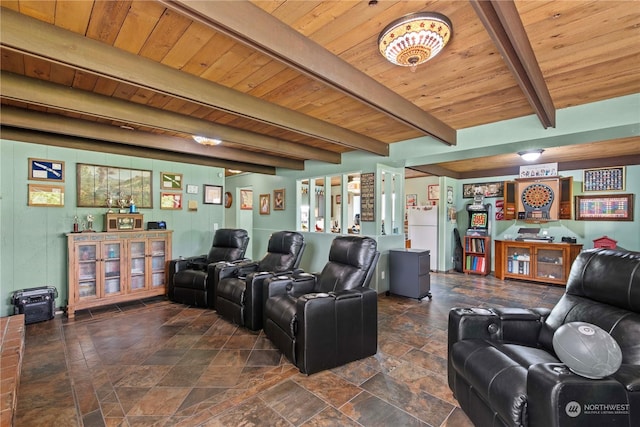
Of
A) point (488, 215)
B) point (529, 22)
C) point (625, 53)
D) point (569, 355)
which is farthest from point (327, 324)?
point (488, 215)

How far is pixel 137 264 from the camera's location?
14.6 ft

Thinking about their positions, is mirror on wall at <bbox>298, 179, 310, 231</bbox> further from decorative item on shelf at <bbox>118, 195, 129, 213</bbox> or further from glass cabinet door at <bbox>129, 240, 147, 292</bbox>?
decorative item on shelf at <bbox>118, 195, 129, 213</bbox>

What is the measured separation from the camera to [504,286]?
18.2 ft

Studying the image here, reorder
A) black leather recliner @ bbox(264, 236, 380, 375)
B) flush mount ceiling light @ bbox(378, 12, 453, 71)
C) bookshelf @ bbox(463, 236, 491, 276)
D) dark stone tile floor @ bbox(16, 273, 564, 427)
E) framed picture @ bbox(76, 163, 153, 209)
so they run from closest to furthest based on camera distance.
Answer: flush mount ceiling light @ bbox(378, 12, 453, 71) → dark stone tile floor @ bbox(16, 273, 564, 427) → black leather recliner @ bbox(264, 236, 380, 375) → framed picture @ bbox(76, 163, 153, 209) → bookshelf @ bbox(463, 236, 491, 276)

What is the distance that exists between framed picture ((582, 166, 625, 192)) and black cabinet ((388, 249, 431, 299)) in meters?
3.75

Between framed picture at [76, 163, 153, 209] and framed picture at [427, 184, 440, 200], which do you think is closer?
framed picture at [76, 163, 153, 209]

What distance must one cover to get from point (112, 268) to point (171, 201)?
1.41 metres

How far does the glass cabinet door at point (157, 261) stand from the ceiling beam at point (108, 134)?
157cm

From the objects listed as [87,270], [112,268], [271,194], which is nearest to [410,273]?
[271,194]

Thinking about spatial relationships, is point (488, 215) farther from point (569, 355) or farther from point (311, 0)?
point (311, 0)

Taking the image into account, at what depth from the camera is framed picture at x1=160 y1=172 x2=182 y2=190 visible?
499cm

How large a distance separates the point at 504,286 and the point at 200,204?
239 inches

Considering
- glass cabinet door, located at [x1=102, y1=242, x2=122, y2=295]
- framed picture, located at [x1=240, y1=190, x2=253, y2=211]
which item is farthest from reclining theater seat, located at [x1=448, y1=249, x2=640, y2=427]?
framed picture, located at [x1=240, y1=190, x2=253, y2=211]

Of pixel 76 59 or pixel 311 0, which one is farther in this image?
pixel 76 59
